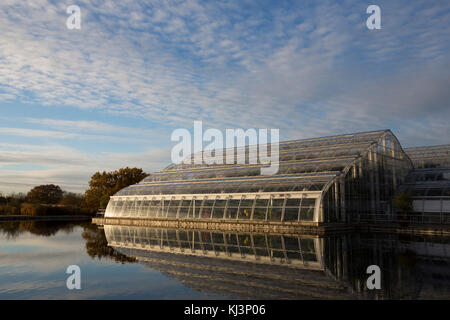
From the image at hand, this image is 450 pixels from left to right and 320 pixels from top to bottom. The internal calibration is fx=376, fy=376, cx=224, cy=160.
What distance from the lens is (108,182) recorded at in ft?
290

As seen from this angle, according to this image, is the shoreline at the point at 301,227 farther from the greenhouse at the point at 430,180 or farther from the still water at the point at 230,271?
the still water at the point at 230,271

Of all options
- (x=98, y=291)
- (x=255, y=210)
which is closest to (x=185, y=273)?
(x=98, y=291)

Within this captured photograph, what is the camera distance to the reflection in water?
1377 centimetres

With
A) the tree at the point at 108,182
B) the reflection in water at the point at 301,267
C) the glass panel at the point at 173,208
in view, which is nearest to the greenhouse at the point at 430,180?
the reflection in water at the point at 301,267

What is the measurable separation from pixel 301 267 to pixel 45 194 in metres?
139

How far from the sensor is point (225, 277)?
16547mm

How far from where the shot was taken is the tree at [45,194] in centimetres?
13388

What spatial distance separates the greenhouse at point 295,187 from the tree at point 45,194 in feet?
285

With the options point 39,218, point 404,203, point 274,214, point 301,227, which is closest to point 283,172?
point 274,214

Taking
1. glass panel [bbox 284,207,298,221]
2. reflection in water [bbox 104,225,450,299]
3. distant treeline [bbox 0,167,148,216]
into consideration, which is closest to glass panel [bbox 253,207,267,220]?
glass panel [bbox 284,207,298,221]

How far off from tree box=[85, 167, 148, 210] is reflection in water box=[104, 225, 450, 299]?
58859 mm

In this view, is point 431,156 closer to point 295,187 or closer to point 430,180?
point 430,180
